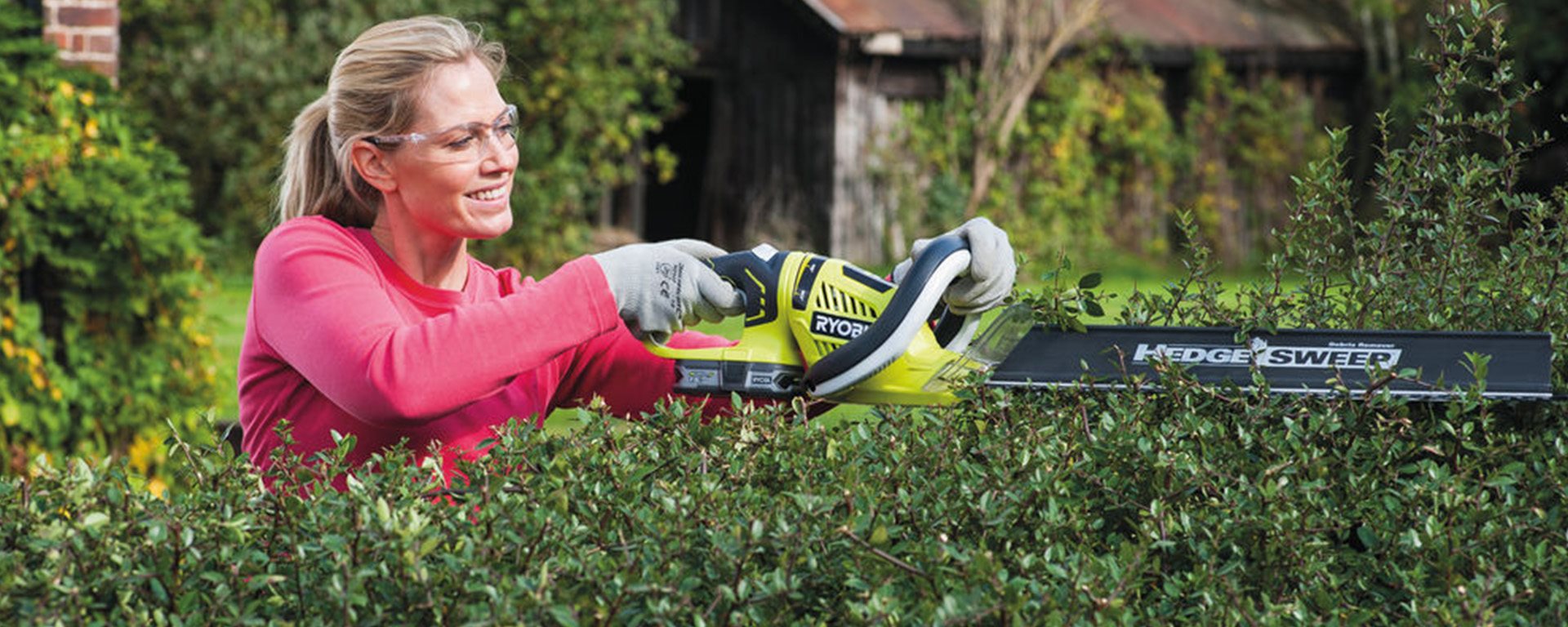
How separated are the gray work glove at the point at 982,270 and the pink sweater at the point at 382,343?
0.52m

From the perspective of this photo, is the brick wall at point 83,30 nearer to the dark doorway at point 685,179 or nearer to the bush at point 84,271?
the bush at point 84,271

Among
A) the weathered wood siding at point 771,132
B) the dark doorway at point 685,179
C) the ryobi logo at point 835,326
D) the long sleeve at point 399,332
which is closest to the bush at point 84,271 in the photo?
the long sleeve at point 399,332

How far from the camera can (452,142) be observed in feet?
9.51

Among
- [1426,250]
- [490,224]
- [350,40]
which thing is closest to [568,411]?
[490,224]

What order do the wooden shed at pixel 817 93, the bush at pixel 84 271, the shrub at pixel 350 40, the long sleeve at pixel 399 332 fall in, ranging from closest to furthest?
the long sleeve at pixel 399 332 → the bush at pixel 84 271 → the shrub at pixel 350 40 → the wooden shed at pixel 817 93

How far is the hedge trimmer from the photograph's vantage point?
2371 mm

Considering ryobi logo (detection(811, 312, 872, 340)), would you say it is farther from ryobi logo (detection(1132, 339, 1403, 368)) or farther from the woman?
ryobi logo (detection(1132, 339, 1403, 368))

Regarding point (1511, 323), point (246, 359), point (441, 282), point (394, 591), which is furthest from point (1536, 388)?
point (246, 359)

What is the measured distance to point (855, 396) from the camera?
108 inches

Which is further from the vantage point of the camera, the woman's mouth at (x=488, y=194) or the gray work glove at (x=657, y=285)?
the woman's mouth at (x=488, y=194)

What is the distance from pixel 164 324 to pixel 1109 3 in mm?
12669

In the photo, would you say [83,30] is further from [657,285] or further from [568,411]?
[657,285]

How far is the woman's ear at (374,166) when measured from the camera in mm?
2928

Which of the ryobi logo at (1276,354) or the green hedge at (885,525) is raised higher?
the ryobi logo at (1276,354)
